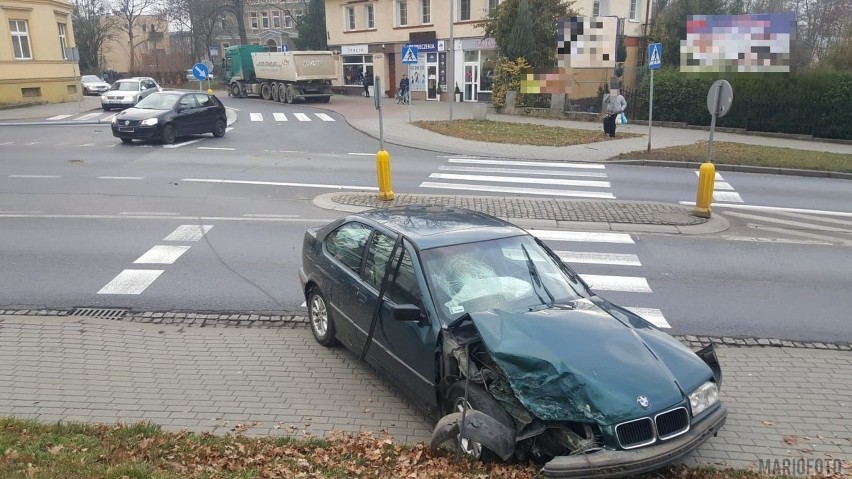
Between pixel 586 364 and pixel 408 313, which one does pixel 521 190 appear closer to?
pixel 408 313

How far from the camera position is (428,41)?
40.8 m

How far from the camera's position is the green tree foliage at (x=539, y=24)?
3099cm

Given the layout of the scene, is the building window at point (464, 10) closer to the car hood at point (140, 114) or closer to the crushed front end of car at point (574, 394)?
the car hood at point (140, 114)

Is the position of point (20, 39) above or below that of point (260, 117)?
above

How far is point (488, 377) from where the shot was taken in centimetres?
449

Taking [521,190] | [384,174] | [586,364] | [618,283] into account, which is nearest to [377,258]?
[586,364]

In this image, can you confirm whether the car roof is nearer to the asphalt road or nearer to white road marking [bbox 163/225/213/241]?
the asphalt road

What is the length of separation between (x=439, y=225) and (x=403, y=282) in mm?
778

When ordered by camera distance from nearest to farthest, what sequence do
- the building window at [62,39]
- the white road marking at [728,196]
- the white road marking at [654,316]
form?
the white road marking at [654,316] < the white road marking at [728,196] < the building window at [62,39]

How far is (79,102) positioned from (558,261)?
38.0 m

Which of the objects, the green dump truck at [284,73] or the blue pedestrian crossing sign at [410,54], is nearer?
the blue pedestrian crossing sign at [410,54]

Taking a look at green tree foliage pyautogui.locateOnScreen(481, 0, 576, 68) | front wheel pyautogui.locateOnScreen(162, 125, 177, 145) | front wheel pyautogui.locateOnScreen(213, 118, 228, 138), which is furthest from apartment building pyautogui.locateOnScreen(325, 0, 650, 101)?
front wheel pyautogui.locateOnScreen(162, 125, 177, 145)

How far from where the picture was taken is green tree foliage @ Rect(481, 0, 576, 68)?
30986mm

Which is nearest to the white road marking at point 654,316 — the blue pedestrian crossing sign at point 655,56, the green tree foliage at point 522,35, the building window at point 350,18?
the blue pedestrian crossing sign at point 655,56
